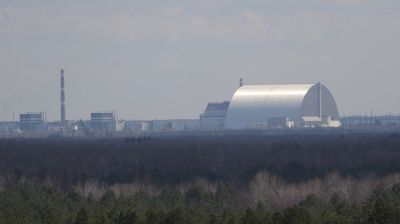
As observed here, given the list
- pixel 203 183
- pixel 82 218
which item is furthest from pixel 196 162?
pixel 82 218

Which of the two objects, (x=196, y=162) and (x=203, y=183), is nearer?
(x=203, y=183)

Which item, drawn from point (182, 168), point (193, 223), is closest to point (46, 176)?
point (182, 168)

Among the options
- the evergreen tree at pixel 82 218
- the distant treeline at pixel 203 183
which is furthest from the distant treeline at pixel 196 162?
the evergreen tree at pixel 82 218

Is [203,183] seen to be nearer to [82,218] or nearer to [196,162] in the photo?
[196,162]

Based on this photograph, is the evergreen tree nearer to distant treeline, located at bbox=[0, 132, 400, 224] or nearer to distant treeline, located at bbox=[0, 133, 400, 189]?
distant treeline, located at bbox=[0, 132, 400, 224]

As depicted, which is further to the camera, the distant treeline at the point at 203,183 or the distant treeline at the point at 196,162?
the distant treeline at the point at 196,162

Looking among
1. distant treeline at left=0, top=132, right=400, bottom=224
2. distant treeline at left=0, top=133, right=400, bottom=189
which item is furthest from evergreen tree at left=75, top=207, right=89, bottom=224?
distant treeline at left=0, top=133, right=400, bottom=189

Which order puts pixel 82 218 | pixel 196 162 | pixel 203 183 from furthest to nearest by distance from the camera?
pixel 196 162 → pixel 203 183 → pixel 82 218

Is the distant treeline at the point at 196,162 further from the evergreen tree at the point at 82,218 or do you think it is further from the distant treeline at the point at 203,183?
the evergreen tree at the point at 82,218

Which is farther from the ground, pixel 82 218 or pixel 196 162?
pixel 196 162
